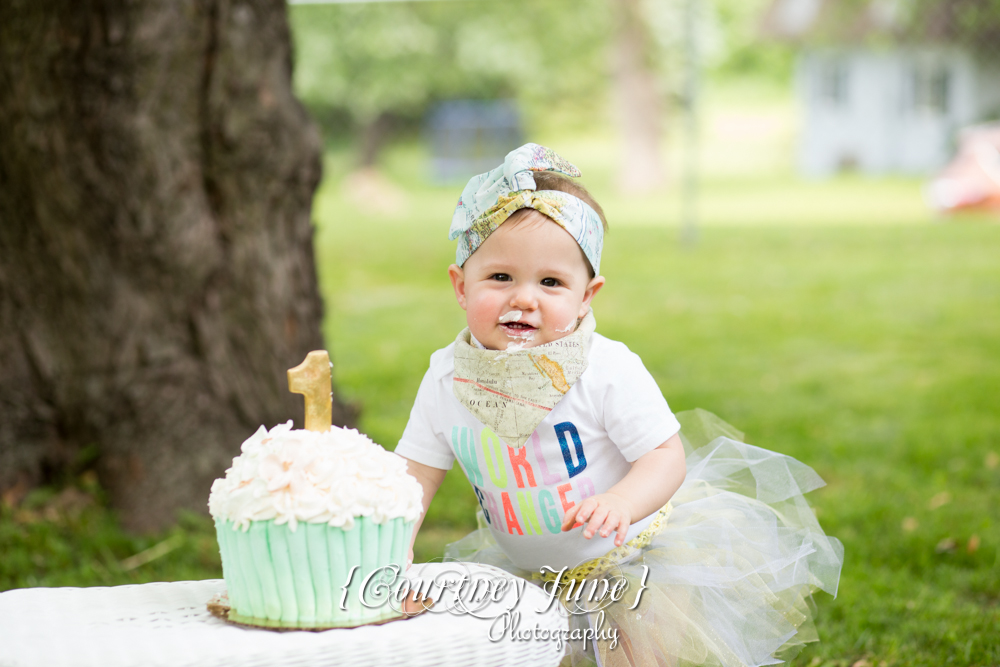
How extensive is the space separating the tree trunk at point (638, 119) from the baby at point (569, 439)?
1934 cm

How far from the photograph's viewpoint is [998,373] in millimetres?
6016

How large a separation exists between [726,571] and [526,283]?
0.77 metres

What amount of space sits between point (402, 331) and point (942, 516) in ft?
14.6

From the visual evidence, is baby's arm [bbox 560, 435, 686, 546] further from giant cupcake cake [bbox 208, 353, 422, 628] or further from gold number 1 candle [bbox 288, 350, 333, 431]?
gold number 1 candle [bbox 288, 350, 333, 431]

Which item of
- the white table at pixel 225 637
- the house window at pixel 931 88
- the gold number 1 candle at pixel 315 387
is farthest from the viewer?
the house window at pixel 931 88

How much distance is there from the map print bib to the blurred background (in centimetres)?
121

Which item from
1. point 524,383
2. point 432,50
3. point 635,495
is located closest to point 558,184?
point 524,383

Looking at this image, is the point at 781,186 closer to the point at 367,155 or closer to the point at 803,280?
the point at 367,155

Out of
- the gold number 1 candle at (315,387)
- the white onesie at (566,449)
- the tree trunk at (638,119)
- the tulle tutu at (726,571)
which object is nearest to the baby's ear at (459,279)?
the white onesie at (566,449)

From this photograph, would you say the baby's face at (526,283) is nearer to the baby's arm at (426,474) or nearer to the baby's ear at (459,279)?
the baby's ear at (459,279)

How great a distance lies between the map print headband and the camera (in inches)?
86.3

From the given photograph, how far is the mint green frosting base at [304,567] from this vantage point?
1782 mm

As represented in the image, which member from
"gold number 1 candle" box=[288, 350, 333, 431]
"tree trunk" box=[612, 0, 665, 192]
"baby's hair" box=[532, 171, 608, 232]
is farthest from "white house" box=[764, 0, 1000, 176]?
"gold number 1 candle" box=[288, 350, 333, 431]

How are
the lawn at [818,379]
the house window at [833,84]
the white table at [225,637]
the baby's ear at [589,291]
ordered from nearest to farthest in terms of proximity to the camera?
the white table at [225,637] < the baby's ear at [589,291] < the lawn at [818,379] < the house window at [833,84]
